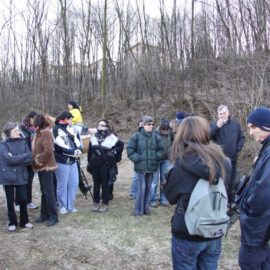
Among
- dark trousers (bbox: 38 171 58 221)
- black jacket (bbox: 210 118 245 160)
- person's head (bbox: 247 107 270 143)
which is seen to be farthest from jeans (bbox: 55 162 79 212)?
person's head (bbox: 247 107 270 143)

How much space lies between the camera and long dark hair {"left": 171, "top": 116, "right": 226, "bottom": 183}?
9.95 feet

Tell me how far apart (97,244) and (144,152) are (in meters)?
1.78

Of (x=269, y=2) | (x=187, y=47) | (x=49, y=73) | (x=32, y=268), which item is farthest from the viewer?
(x=49, y=73)

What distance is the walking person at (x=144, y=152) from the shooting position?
646 cm

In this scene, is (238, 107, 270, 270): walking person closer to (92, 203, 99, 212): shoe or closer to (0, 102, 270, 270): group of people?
(0, 102, 270, 270): group of people

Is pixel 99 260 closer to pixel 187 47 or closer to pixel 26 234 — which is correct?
pixel 26 234

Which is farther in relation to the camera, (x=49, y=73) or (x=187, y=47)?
(x=49, y=73)

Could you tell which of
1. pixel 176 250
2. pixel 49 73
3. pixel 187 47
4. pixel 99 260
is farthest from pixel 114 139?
pixel 49 73

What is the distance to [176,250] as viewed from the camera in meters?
3.13

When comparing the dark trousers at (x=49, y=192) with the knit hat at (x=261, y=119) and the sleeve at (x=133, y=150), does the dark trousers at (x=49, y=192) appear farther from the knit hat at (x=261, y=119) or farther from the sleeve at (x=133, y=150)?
the knit hat at (x=261, y=119)

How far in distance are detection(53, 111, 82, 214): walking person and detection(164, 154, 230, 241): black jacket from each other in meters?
3.65

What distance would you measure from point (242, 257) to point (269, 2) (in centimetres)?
1111

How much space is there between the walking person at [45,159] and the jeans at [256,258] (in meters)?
3.71

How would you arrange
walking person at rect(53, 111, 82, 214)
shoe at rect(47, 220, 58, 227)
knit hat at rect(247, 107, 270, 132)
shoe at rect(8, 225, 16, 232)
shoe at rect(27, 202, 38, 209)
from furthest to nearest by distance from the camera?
shoe at rect(27, 202, 38, 209) < walking person at rect(53, 111, 82, 214) < shoe at rect(47, 220, 58, 227) < shoe at rect(8, 225, 16, 232) < knit hat at rect(247, 107, 270, 132)
